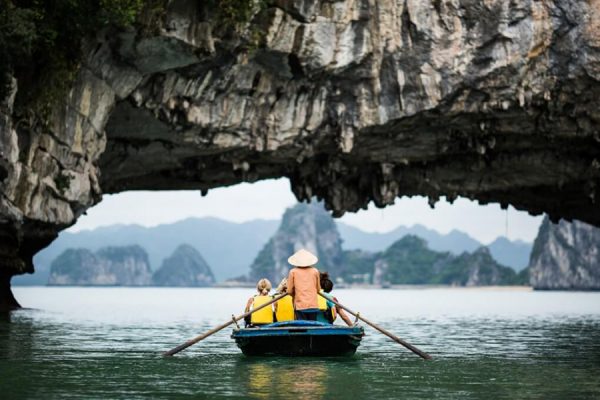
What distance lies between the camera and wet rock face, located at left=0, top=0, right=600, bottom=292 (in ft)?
79.3

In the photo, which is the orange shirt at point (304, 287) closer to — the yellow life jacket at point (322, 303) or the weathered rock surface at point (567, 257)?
the yellow life jacket at point (322, 303)

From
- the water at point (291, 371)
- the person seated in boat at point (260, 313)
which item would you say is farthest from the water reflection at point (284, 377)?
the person seated in boat at point (260, 313)

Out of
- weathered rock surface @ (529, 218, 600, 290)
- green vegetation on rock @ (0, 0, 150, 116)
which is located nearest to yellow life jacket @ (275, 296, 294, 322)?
green vegetation on rock @ (0, 0, 150, 116)

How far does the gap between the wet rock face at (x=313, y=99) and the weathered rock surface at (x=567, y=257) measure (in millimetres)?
143493

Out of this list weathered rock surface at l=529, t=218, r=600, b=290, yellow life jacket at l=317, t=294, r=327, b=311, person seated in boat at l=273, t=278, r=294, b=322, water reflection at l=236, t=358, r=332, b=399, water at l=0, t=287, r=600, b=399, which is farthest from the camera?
weathered rock surface at l=529, t=218, r=600, b=290

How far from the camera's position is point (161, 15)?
23000mm

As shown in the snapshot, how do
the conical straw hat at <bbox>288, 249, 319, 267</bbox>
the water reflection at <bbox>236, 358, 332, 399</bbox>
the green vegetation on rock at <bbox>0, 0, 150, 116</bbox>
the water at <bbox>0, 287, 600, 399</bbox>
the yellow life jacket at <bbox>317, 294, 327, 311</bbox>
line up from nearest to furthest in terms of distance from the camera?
the water reflection at <bbox>236, 358, 332, 399</bbox>
the water at <bbox>0, 287, 600, 399</bbox>
the conical straw hat at <bbox>288, 249, 319, 267</bbox>
the yellow life jacket at <bbox>317, 294, 327, 311</bbox>
the green vegetation on rock at <bbox>0, 0, 150, 116</bbox>

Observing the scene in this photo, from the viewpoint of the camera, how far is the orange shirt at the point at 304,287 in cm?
1869

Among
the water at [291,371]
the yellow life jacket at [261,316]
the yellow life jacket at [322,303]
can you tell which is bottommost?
the water at [291,371]

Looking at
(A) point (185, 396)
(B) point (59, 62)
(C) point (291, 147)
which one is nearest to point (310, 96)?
(C) point (291, 147)

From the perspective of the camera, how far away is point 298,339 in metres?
18.2

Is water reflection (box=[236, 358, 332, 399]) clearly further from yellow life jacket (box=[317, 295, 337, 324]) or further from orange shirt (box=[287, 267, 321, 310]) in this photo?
yellow life jacket (box=[317, 295, 337, 324])

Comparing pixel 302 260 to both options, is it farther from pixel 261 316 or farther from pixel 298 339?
pixel 261 316

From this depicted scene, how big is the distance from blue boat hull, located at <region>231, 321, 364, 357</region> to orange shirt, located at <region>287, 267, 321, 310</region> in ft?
2.42
